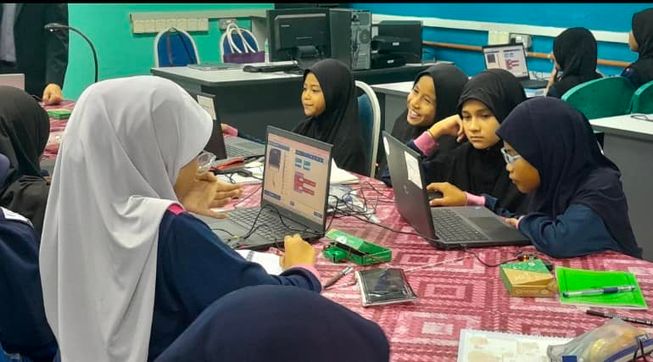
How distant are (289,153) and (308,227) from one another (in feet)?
0.78

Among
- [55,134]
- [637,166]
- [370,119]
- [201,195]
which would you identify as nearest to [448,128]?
[370,119]

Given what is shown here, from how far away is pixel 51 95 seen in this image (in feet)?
13.7

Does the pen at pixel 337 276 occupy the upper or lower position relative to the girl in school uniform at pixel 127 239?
lower

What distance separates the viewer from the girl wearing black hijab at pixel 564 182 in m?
2.00

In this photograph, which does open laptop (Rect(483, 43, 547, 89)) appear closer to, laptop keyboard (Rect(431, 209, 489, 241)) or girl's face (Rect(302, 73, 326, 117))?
girl's face (Rect(302, 73, 326, 117))

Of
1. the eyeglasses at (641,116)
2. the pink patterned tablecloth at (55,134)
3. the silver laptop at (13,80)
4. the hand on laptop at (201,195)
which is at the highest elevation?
the silver laptop at (13,80)

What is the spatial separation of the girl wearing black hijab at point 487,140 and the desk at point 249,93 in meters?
2.11

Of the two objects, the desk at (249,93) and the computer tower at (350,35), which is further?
the computer tower at (350,35)

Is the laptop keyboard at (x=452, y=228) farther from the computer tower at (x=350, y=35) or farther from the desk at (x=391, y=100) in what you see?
the computer tower at (x=350, y=35)

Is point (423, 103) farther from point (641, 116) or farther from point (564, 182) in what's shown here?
point (641, 116)

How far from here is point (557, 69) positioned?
534 cm

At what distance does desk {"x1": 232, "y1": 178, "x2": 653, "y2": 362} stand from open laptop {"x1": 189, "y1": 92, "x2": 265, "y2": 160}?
102 centimetres

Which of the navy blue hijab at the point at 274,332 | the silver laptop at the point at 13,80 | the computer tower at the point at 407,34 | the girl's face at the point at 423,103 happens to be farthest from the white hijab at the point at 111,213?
the computer tower at the point at 407,34

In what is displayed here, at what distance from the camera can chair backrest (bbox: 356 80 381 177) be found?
11.4 feet
